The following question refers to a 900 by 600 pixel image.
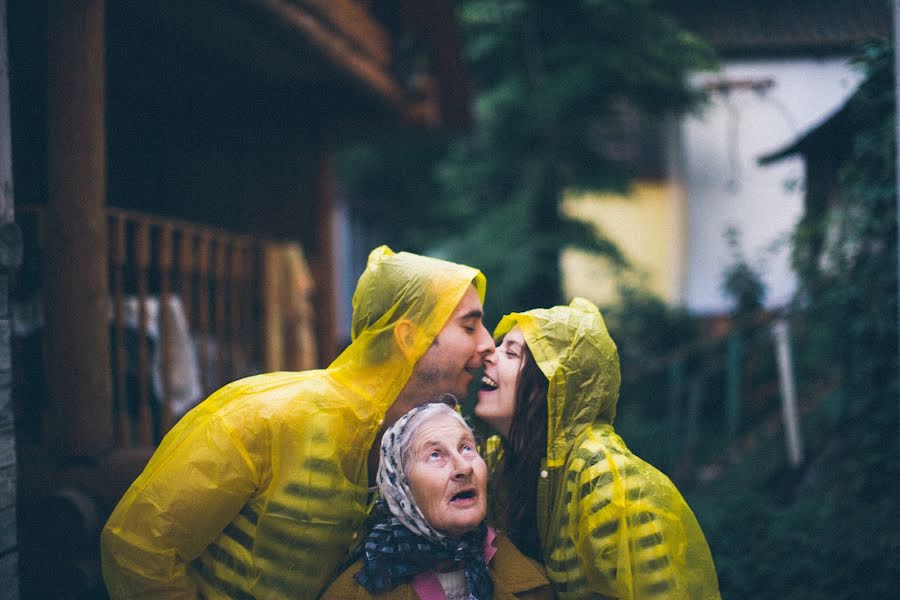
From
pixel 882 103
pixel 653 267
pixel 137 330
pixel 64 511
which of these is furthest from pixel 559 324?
pixel 653 267

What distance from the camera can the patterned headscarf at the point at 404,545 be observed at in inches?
91.8

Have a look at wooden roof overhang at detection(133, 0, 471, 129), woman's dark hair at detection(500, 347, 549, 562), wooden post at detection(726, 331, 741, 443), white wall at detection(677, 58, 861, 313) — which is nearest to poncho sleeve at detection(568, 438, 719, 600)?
woman's dark hair at detection(500, 347, 549, 562)

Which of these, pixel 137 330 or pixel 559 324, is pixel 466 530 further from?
pixel 137 330

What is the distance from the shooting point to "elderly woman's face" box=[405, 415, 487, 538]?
230 cm

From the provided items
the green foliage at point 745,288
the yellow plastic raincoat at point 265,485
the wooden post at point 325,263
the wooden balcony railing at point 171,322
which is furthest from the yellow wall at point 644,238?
the yellow plastic raincoat at point 265,485

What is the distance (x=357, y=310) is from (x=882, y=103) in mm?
3622

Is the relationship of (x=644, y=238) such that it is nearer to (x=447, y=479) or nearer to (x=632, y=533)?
(x=632, y=533)

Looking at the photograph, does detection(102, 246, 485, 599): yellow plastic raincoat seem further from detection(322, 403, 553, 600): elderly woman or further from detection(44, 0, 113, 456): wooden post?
Result: detection(44, 0, 113, 456): wooden post

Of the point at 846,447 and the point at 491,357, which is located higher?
the point at 491,357

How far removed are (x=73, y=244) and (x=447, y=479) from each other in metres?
2.15

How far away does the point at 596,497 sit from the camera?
8.01 ft

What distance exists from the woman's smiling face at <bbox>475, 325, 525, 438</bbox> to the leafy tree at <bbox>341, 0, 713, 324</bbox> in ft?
19.2

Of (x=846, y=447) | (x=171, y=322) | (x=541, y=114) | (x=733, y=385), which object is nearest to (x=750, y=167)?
(x=541, y=114)

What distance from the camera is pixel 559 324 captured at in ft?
8.82
